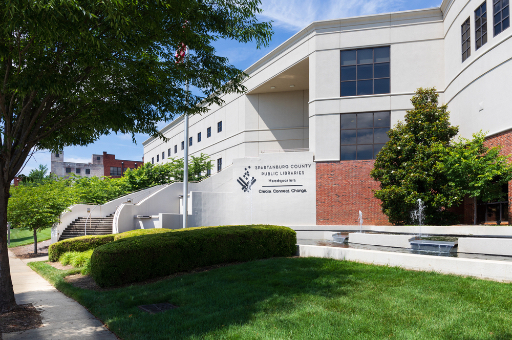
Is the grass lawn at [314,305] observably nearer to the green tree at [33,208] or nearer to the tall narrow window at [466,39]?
the green tree at [33,208]

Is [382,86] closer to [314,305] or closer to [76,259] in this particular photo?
[76,259]

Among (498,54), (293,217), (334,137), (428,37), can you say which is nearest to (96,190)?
(293,217)

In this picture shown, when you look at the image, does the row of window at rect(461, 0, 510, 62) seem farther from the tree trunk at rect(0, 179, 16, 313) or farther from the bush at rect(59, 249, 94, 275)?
the bush at rect(59, 249, 94, 275)

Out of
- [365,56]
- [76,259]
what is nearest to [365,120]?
[365,56]

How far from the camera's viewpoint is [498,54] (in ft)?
58.6

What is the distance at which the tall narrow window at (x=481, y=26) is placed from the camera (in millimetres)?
19250

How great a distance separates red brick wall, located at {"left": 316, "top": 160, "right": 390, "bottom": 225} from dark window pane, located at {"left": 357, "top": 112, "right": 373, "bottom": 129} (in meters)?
2.42

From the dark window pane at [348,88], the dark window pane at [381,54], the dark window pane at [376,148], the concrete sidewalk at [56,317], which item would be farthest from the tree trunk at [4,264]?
the dark window pane at [381,54]

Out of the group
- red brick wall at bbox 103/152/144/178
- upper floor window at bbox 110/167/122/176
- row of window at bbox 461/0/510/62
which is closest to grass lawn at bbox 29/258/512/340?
row of window at bbox 461/0/510/62

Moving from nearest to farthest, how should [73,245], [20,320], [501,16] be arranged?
[20,320]
[73,245]
[501,16]

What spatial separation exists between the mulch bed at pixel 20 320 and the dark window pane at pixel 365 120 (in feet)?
70.6

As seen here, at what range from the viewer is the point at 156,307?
7.58m

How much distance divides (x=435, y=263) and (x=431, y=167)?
39.5 feet

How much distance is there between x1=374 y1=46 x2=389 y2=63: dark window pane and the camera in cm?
2508
